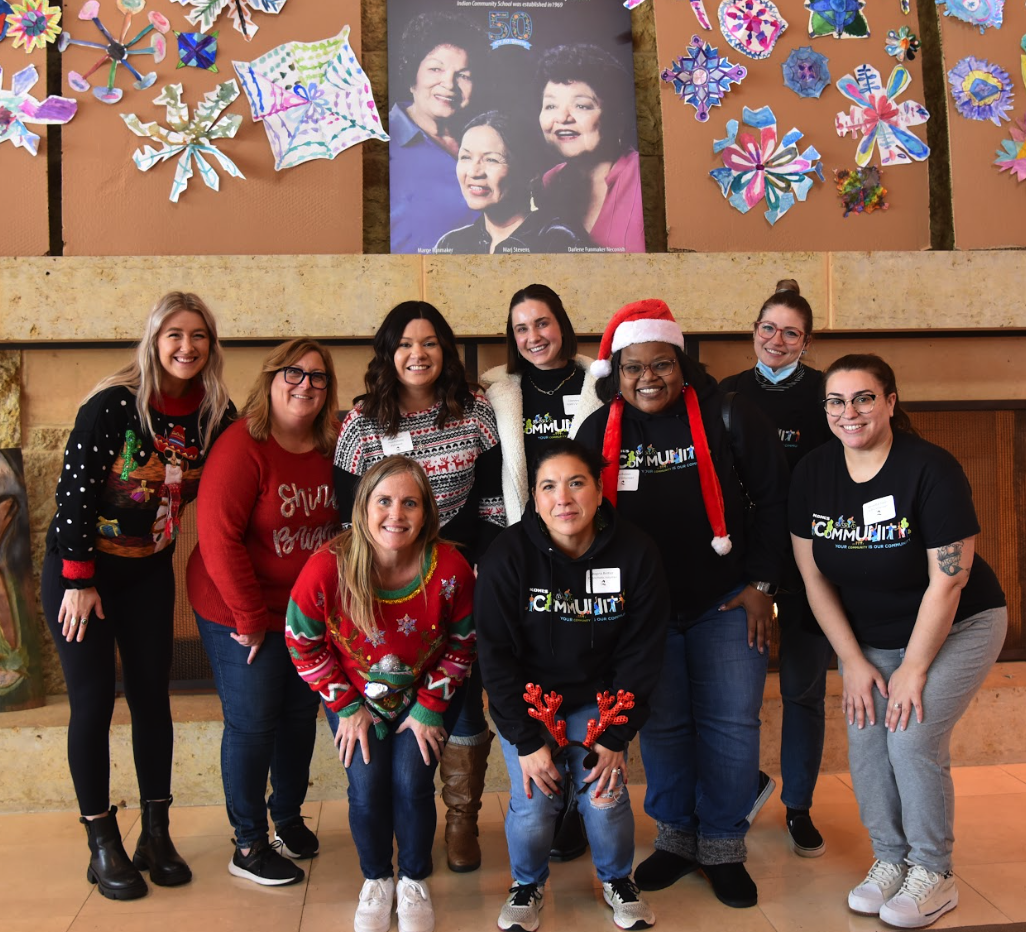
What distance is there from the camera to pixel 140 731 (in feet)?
7.30

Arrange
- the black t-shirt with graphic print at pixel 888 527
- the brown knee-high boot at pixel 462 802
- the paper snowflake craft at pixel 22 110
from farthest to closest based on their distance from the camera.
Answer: the paper snowflake craft at pixel 22 110 < the brown knee-high boot at pixel 462 802 < the black t-shirt with graphic print at pixel 888 527

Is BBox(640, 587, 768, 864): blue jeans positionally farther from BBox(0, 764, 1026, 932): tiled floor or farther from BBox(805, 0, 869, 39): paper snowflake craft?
BBox(805, 0, 869, 39): paper snowflake craft

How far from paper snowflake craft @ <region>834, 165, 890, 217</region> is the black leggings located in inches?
96.8

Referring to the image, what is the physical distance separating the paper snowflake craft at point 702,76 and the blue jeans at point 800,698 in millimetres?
1708

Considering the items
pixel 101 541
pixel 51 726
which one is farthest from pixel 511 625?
pixel 51 726

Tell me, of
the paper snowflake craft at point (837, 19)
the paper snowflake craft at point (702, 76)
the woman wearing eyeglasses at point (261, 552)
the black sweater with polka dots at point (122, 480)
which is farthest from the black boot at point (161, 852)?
the paper snowflake craft at point (837, 19)

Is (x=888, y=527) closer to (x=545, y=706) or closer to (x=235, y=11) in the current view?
(x=545, y=706)

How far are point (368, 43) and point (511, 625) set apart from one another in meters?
2.20

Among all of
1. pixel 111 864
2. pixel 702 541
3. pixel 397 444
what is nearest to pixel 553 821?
pixel 702 541

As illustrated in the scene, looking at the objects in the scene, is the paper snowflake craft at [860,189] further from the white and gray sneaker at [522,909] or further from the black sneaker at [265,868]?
the black sneaker at [265,868]

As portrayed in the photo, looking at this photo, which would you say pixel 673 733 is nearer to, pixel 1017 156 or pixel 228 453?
pixel 228 453

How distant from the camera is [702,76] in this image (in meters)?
3.11

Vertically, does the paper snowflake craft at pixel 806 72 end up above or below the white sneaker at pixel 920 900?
above

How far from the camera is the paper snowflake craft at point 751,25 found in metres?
3.12
